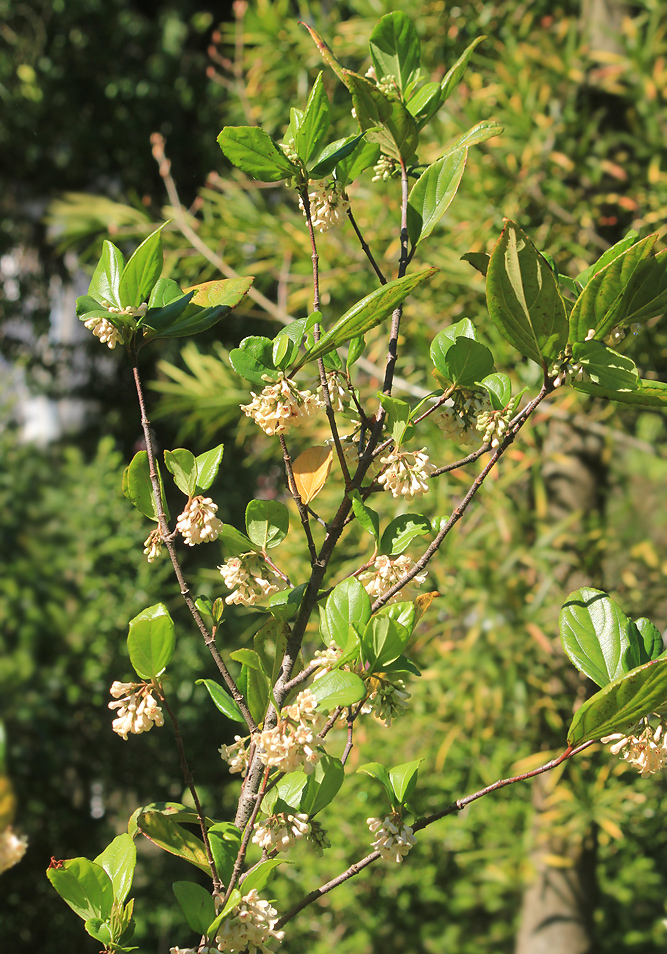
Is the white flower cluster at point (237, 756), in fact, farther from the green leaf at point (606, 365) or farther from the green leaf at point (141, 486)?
the green leaf at point (606, 365)

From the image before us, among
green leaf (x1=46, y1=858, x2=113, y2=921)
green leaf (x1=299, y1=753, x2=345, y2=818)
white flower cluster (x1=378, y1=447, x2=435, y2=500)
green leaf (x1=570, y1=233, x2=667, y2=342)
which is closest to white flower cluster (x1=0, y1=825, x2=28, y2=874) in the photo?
green leaf (x1=46, y1=858, x2=113, y2=921)

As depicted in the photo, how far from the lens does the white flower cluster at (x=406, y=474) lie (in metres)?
0.31

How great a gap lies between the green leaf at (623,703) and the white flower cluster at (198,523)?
17 cm

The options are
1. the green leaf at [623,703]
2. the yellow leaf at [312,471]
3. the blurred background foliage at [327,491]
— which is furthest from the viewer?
the blurred background foliage at [327,491]

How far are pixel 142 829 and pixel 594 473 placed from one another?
112 cm

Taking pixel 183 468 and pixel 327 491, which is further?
pixel 327 491

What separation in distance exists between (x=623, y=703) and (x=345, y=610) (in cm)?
12

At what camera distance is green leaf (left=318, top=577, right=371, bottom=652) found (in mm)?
308

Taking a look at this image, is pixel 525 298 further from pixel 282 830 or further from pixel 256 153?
pixel 282 830

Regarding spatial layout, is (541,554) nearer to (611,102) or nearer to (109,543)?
(611,102)

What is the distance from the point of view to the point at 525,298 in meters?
0.29

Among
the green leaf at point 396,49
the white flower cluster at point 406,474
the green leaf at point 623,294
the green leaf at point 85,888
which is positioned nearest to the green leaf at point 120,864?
the green leaf at point 85,888

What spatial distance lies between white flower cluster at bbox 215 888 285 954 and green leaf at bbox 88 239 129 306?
0.28 meters

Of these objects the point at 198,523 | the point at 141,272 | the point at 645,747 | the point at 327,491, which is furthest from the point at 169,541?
the point at 327,491
